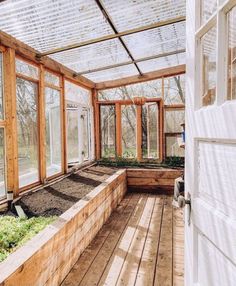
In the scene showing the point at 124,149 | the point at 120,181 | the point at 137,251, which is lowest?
the point at 137,251

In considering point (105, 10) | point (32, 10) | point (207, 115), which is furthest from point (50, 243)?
point (105, 10)

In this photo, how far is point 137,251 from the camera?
108 inches

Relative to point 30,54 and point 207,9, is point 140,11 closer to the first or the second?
point 30,54

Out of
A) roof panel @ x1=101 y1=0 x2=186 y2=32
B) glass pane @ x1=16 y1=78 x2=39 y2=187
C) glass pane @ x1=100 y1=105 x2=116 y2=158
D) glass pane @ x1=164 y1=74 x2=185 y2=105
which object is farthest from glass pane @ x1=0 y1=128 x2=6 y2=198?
glass pane @ x1=164 y1=74 x2=185 y2=105

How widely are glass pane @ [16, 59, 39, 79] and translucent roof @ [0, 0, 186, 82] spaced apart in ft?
1.05

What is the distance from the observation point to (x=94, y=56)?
495 cm

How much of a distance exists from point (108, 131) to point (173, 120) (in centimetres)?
186

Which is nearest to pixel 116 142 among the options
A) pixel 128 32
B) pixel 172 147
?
pixel 172 147

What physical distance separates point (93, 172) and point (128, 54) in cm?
268

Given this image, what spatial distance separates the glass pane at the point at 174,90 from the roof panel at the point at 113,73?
1.09 metres

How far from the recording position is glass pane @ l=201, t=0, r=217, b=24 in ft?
3.09

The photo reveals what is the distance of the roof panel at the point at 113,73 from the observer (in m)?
6.19

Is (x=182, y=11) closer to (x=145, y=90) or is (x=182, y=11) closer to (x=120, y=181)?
(x=120, y=181)

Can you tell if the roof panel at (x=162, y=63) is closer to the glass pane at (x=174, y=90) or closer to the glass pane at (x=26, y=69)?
the glass pane at (x=174, y=90)
